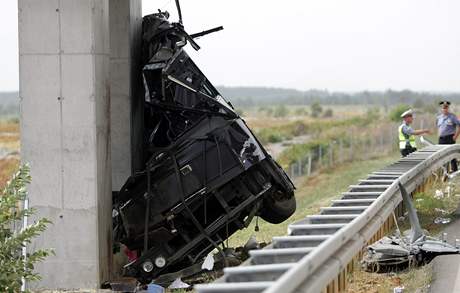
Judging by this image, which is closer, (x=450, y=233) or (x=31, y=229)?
(x=31, y=229)

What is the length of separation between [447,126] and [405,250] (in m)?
10.7

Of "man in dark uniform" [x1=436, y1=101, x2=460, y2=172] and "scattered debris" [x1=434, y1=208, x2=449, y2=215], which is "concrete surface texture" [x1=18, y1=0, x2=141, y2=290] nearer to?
"scattered debris" [x1=434, y1=208, x2=449, y2=215]

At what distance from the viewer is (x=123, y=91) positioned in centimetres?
1689

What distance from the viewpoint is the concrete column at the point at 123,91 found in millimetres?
16828

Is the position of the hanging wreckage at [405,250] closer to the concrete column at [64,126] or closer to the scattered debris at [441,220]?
the scattered debris at [441,220]

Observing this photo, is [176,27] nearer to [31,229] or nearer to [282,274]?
[31,229]

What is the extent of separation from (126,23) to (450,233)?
6.24 metres

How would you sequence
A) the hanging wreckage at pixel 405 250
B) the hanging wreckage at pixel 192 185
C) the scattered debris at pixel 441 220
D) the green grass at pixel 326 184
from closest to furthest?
the hanging wreckage at pixel 405 250, the hanging wreckage at pixel 192 185, the scattered debris at pixel 441 220, the green grass at pixel 326 184

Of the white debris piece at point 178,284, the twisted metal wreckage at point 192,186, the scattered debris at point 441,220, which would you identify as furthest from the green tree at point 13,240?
the scattered debris at point 441,220

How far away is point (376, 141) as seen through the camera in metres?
52.4

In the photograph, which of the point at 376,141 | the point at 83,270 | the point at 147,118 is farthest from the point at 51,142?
the point at 376,141

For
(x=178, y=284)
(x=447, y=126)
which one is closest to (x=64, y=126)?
(x=178, y=284)

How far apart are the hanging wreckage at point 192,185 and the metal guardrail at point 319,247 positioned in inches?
68.7

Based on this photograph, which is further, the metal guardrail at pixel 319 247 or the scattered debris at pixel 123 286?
the scattered debris at pixel 123 286
